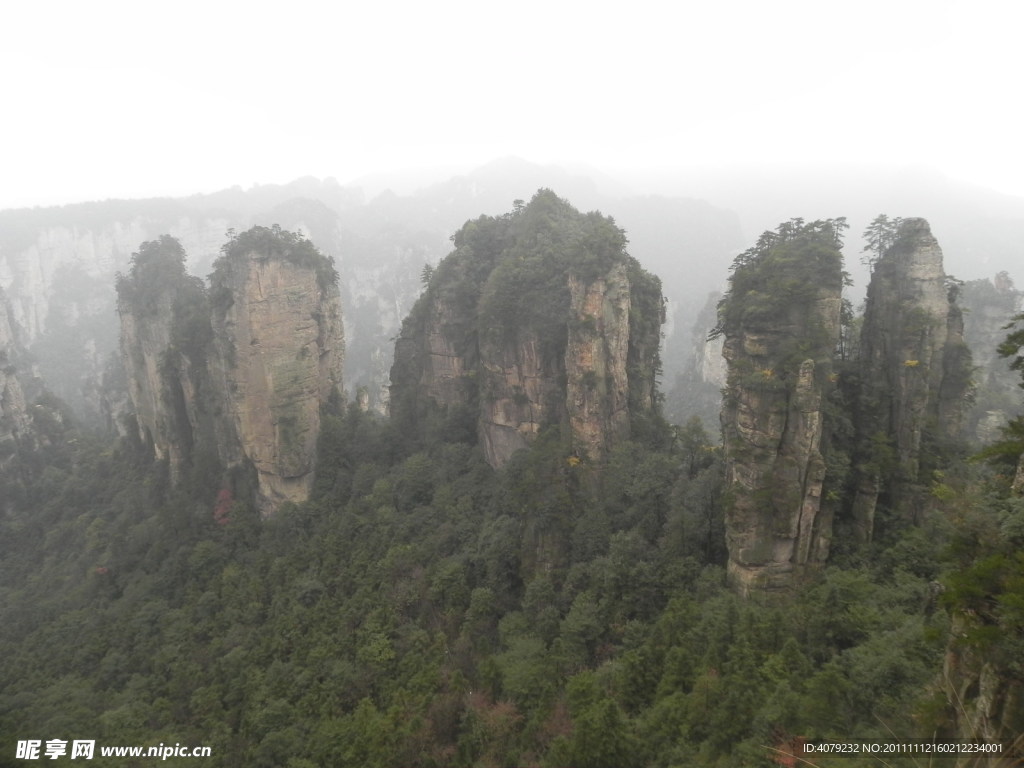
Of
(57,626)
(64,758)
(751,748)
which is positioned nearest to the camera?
(751,748)

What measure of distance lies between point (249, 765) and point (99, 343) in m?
93.2

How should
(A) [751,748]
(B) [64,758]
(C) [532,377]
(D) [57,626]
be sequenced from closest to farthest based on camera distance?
(A) [751,748] < (B) [64,758] < (C) [532,377] < (D) [57,626]

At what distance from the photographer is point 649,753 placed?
13828 millimetres

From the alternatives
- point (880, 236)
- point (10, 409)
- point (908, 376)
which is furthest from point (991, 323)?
point (10, 409)

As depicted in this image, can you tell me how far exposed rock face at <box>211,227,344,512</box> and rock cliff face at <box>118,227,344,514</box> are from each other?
0.18 ft

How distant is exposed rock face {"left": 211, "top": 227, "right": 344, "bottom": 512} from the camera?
30.3 m

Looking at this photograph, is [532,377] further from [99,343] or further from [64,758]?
[99,343]

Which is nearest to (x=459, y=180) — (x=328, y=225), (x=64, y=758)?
(x=328, y=225)

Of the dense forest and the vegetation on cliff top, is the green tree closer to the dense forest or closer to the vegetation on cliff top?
the dense forest

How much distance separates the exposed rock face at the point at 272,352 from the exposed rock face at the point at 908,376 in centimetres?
2752

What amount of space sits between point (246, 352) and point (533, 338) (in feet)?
52.9

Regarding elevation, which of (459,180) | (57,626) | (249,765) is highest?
(459,180)

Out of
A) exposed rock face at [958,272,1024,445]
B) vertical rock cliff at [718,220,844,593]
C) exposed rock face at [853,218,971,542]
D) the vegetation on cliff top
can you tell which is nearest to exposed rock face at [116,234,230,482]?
the vegetation on cliff top

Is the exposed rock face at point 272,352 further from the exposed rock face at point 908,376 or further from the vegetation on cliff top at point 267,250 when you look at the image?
the exposed rock face at point 908,376
